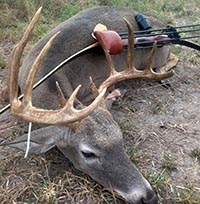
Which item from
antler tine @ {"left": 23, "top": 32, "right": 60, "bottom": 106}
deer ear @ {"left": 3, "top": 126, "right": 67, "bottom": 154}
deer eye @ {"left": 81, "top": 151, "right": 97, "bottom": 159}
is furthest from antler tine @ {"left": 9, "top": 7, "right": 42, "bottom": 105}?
deer eye @ {"left": 81, "top": 151, "right": 97, "bottom": 159}

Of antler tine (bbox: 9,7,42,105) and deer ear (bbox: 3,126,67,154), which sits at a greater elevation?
antler tine (bbox: 9,7,42,105)

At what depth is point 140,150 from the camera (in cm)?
458

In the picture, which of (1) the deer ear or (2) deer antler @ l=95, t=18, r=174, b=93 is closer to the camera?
(1) the deer ear

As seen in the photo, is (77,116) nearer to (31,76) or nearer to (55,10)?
(31,76)

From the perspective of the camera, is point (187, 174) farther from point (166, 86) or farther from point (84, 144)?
point (166, 86)

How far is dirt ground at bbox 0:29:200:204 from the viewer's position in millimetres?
3938

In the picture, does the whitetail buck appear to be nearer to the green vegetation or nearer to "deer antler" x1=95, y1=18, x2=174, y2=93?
"deer antler" x1=95, y1=18, x2=174, y2=93

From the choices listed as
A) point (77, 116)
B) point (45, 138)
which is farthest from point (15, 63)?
point (45, 138)

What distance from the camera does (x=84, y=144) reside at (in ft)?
12.8

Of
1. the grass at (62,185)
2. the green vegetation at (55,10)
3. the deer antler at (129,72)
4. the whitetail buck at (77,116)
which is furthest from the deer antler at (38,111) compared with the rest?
the green vegetation at (55,10)

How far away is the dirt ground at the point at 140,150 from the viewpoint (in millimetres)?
3938

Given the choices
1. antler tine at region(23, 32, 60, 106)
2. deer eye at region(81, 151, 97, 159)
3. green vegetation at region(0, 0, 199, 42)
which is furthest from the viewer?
green vegetation at region(0, 0, 199, 42)

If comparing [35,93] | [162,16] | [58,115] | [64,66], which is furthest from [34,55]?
[162,16]

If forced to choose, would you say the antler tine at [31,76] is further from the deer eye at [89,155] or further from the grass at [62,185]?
the grass at [62,185]
